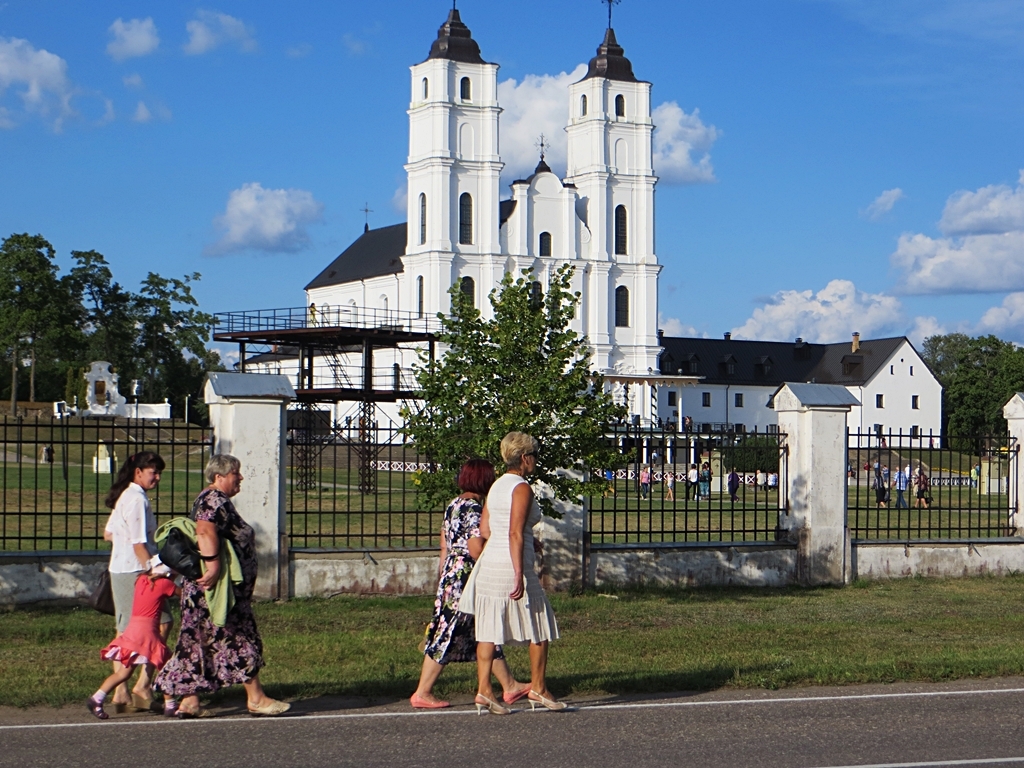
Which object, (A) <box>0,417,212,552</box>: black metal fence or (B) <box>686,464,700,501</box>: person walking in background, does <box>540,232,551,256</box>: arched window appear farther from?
(B) <box>686,464,700,501</box>: person walking in background

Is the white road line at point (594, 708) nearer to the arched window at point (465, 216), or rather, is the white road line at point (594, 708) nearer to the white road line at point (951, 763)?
the white road line at point (951, 763)

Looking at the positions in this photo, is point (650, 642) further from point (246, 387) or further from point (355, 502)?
point (355, 502)

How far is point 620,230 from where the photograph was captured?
83.4 meters

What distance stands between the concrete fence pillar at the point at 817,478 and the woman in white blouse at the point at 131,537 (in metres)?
9.20

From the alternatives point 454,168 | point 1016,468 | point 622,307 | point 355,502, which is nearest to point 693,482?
point 355,502

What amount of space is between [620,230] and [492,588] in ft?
252

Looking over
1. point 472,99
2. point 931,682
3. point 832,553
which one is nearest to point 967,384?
point 472,99

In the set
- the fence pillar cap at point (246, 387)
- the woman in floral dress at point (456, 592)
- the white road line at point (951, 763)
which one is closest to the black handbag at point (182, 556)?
the woman in floral dress at point (456, 592)

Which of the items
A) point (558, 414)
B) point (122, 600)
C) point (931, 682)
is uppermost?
point (558, 414)

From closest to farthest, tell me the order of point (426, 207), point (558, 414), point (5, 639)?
point (5, 639) → point (558, 414) → point (426, 207)

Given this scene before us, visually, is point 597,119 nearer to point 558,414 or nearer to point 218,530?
point 558,414

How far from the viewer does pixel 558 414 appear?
13758 mm

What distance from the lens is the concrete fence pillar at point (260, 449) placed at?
13383mm

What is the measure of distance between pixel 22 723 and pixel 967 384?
91.5 metres
